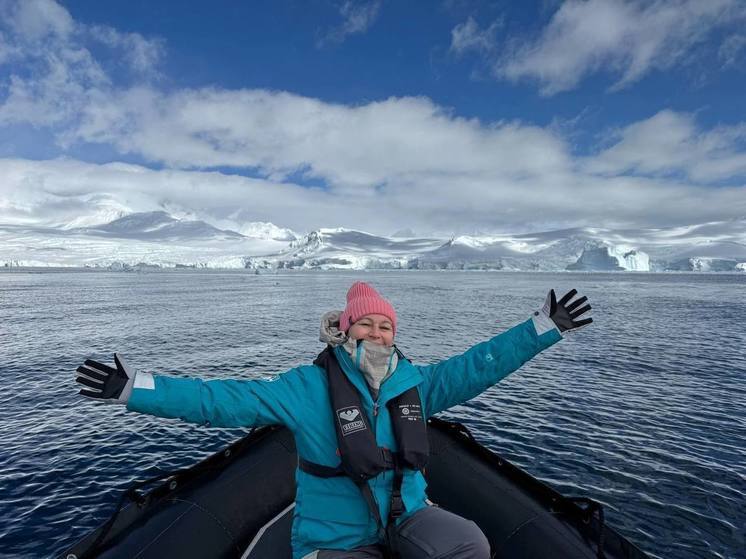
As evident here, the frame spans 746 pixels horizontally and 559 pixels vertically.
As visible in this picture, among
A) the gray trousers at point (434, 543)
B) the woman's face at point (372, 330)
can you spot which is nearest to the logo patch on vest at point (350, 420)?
the woman's face at point (372, 330)

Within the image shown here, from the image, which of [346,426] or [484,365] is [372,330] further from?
[484,365]

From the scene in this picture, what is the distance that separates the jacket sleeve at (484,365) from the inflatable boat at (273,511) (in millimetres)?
2076

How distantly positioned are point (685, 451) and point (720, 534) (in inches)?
156

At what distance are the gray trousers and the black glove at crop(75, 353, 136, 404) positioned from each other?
213 centimetres

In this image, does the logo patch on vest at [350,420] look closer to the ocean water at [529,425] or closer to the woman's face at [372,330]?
the woman's face at [372,330]

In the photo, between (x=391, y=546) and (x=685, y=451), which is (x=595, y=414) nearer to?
(x=685, y=451)

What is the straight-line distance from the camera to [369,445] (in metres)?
3.62

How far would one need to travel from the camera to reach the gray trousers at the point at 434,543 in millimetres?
3518

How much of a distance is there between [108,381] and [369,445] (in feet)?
7.43

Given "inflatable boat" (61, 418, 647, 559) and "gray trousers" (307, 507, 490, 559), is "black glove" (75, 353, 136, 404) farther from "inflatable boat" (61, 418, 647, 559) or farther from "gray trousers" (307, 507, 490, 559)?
"gray trousers" (307, 507, 490, 559)

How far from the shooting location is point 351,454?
3551 millimetres

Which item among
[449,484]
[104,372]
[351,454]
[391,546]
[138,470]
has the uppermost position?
[104,372]

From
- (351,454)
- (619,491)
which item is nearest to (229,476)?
(351,454)

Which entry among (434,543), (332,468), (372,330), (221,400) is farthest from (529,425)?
(221,400)
